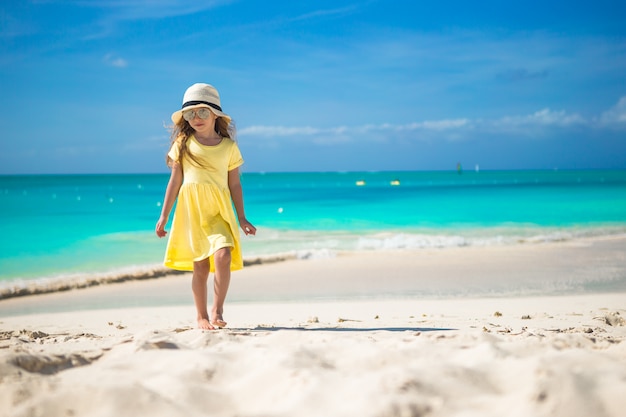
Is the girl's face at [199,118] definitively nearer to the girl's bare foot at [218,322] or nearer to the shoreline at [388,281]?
the girl's bare foot at [218,322]

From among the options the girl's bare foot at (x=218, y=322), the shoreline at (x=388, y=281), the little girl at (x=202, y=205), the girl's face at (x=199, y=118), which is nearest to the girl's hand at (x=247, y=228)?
the little girl at (x=202, y=205)

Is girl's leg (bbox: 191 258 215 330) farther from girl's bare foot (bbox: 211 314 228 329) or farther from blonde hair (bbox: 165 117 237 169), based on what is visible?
→ blonde hair (bbox: 165 117 237 169)

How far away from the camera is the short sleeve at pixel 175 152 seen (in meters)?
3.98

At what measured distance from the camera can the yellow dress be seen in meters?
3.88

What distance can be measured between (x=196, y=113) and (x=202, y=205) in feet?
2.15

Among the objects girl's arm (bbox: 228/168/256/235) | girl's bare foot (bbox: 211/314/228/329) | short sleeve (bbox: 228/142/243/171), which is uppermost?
short sleeve (bbox: 228/142/243/171)

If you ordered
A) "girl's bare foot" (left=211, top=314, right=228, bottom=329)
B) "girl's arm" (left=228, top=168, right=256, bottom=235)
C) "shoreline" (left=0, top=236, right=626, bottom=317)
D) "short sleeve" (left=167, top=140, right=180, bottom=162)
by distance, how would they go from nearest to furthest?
"girl's bare foot" (left=211, top=314, right=228, bottom=329)
"short sleeve" (left=167, top=140, right=180, bottom=162)
"girl's arm" (left=228, top=168, right=256, bottom=235)
"shoreline" (left=0, top=236, right=626, bottom=317)

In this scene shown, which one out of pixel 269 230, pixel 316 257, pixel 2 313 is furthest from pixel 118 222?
pixel 2 313

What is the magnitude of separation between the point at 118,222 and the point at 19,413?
17.9 metres

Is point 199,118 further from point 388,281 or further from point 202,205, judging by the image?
point 388,281

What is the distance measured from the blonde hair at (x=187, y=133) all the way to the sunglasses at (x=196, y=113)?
0.44 feet

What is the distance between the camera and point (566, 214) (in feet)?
66.7

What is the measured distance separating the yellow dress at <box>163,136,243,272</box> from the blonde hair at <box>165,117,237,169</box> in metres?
0.02

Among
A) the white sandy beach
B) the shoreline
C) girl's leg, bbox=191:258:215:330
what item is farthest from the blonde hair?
the shoreline
